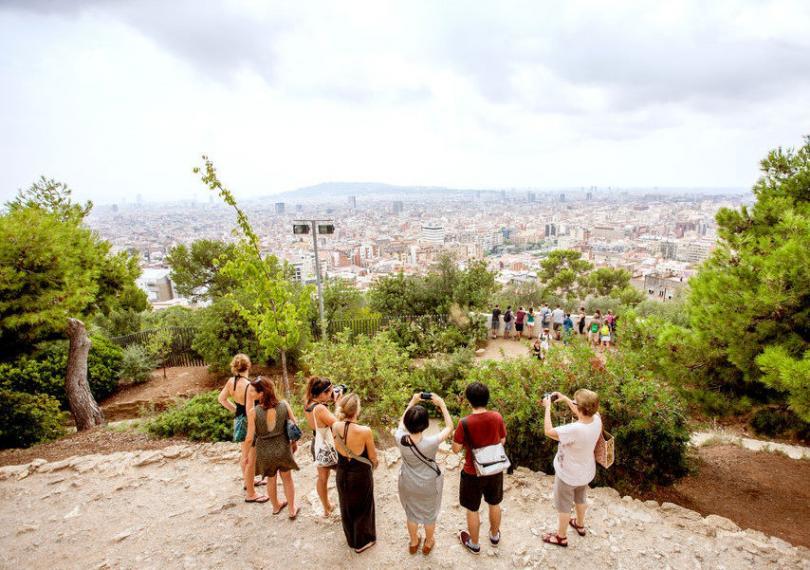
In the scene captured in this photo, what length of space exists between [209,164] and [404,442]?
575 centimetres

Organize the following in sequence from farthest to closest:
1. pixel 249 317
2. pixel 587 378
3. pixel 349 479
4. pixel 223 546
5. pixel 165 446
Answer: pixel 249 317 → pixel 165 446 → pixel 587 378 → pixel 223 546 → pixel 349 479

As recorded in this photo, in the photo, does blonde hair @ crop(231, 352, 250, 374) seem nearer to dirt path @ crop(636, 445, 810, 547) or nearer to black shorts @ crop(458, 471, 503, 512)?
black shorts @ crop(458, 471, 503, 512)

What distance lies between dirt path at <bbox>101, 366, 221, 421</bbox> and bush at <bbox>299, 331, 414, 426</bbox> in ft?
14.3

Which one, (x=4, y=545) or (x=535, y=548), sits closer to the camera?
(x=535, y=548)

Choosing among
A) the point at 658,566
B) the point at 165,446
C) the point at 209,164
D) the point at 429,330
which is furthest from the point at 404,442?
the point at 429,330

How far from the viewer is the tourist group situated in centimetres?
329

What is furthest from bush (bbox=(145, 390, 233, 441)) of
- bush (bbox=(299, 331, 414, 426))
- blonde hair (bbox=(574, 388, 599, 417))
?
blonde hair (bbox=(574, 388, 599, 417))

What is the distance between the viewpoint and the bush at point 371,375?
6918mm

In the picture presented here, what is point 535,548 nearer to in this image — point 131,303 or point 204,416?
point 204,416

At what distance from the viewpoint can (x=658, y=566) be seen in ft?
12.0

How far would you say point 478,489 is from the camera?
3471mm

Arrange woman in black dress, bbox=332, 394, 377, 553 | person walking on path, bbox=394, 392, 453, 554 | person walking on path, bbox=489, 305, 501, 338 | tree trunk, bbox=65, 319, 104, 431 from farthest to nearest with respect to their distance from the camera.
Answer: person walking on path, bbox=489, 305, 501, 338
tree trunk, bbox=65, 319, 104, 431
woman in black dress, bbox=332, 394, 377, 553
person walking on path, bbox=394, 392, 453, 554

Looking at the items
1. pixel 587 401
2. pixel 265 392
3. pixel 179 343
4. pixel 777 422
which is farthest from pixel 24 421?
pixel 777 422

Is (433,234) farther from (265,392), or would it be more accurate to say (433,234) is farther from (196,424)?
(265,392)
